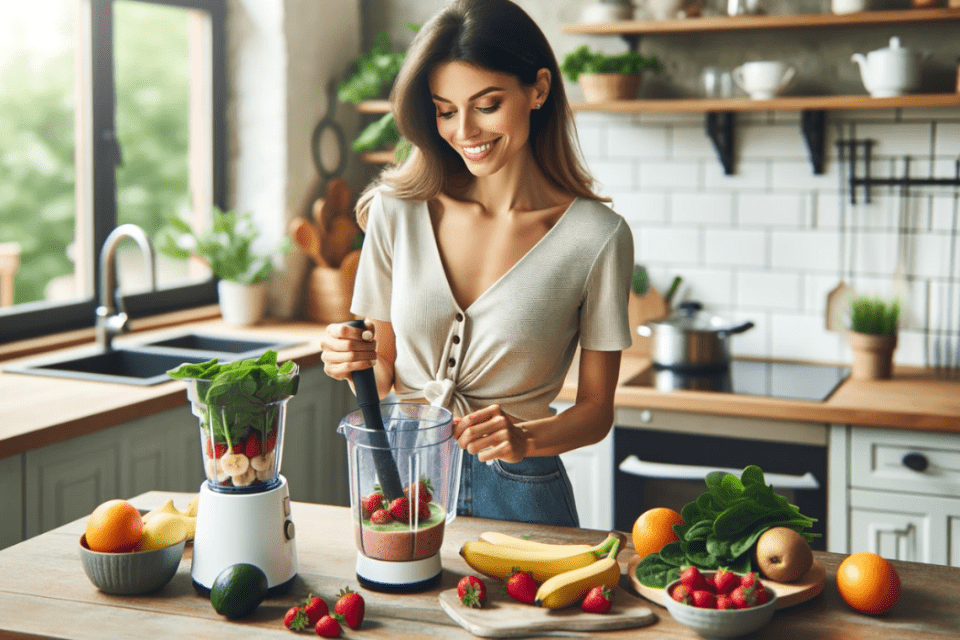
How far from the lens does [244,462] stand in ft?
4.37

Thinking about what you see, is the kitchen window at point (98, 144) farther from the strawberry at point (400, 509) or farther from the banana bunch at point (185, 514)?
the strawberry at point (400, 509)

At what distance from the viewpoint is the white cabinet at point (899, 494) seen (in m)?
2.64

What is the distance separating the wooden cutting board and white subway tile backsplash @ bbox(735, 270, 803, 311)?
228 centimetres

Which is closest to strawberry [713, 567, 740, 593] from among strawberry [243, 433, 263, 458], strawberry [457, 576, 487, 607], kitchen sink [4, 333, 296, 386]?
strawberry [457, 576, 487, 607]

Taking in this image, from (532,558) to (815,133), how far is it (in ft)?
7.57

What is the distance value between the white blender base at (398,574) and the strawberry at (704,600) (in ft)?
1.19

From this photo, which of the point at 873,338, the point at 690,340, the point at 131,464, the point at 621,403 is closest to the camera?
the point at 131,464

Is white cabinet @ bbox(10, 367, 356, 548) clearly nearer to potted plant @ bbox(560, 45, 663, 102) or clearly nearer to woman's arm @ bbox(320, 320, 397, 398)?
woman's arm @ bbox(320, 320, 397, 398)

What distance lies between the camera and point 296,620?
124cm

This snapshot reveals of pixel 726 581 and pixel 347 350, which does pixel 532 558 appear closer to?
pixel 726 581

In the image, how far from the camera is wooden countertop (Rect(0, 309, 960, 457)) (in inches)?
89.0

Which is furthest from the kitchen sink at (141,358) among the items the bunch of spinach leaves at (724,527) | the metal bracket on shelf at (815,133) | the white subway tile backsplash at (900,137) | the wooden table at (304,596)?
the white subway tile backsplash at (900,137)

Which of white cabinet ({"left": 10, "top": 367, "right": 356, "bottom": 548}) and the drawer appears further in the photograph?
the drawer

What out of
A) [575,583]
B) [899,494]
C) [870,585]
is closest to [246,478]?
[575,583]
